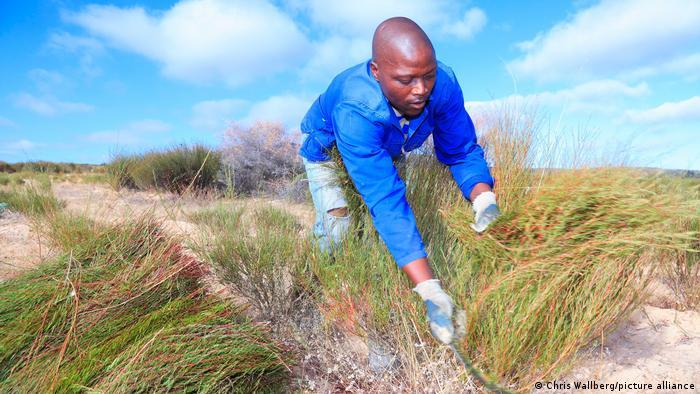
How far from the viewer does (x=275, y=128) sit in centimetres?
1048

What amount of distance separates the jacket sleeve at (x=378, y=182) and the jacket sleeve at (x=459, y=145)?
532mm

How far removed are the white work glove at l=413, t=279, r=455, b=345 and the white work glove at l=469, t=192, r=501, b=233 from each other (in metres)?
0.46

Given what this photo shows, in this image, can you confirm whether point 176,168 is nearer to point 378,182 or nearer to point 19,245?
point 19,245

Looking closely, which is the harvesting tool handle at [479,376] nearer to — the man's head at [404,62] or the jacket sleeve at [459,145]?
the jacket sleeve at [459,145]

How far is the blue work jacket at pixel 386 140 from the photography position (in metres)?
2.15

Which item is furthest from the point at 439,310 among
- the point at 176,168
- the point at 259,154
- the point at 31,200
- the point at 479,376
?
the point at 176,168

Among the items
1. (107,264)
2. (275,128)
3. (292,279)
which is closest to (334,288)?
(292,279)

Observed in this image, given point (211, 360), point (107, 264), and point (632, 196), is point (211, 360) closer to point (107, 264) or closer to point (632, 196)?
point (107, 264)

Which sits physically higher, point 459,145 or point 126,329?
point 459,145

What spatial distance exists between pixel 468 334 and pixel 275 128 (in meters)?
9.03

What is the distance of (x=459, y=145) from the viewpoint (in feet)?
9.04

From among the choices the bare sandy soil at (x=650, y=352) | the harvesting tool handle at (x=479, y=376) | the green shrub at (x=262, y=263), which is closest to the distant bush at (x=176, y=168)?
the green shrub at (x=262, y=263)

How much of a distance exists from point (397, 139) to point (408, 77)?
1.42 feet

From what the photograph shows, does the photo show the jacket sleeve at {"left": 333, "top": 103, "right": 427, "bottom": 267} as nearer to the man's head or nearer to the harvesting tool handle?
the man's head
